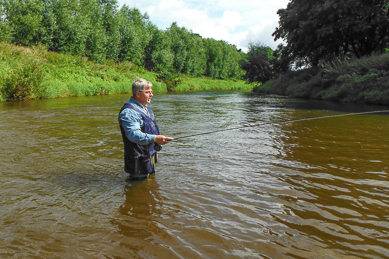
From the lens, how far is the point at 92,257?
2617 mm

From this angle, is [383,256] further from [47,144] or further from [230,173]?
[47,144]

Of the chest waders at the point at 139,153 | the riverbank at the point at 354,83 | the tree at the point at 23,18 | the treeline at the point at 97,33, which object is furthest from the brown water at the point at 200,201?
the tree at the point at 23,18

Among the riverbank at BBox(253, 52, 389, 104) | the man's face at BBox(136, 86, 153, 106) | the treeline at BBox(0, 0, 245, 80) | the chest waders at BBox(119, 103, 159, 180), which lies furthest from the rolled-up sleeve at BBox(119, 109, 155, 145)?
the treeline at BBox(0, 0, 245, 80)

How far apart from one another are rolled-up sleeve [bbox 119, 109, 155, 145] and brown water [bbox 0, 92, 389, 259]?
78 centimetres

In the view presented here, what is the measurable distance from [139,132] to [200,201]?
123 centimetres

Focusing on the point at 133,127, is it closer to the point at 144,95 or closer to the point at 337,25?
the point at 144,95

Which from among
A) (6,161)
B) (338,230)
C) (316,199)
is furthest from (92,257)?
(6,161)

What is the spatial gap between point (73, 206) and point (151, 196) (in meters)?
1.00

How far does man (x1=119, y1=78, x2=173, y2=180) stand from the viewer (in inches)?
158

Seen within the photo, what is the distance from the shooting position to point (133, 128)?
3979mm

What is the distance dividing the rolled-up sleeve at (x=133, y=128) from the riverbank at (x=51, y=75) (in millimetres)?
18612

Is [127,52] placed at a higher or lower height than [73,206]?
higher

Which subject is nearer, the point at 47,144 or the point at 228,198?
the point at 228,198

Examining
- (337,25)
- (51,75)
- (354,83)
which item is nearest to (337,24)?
(337,25)
